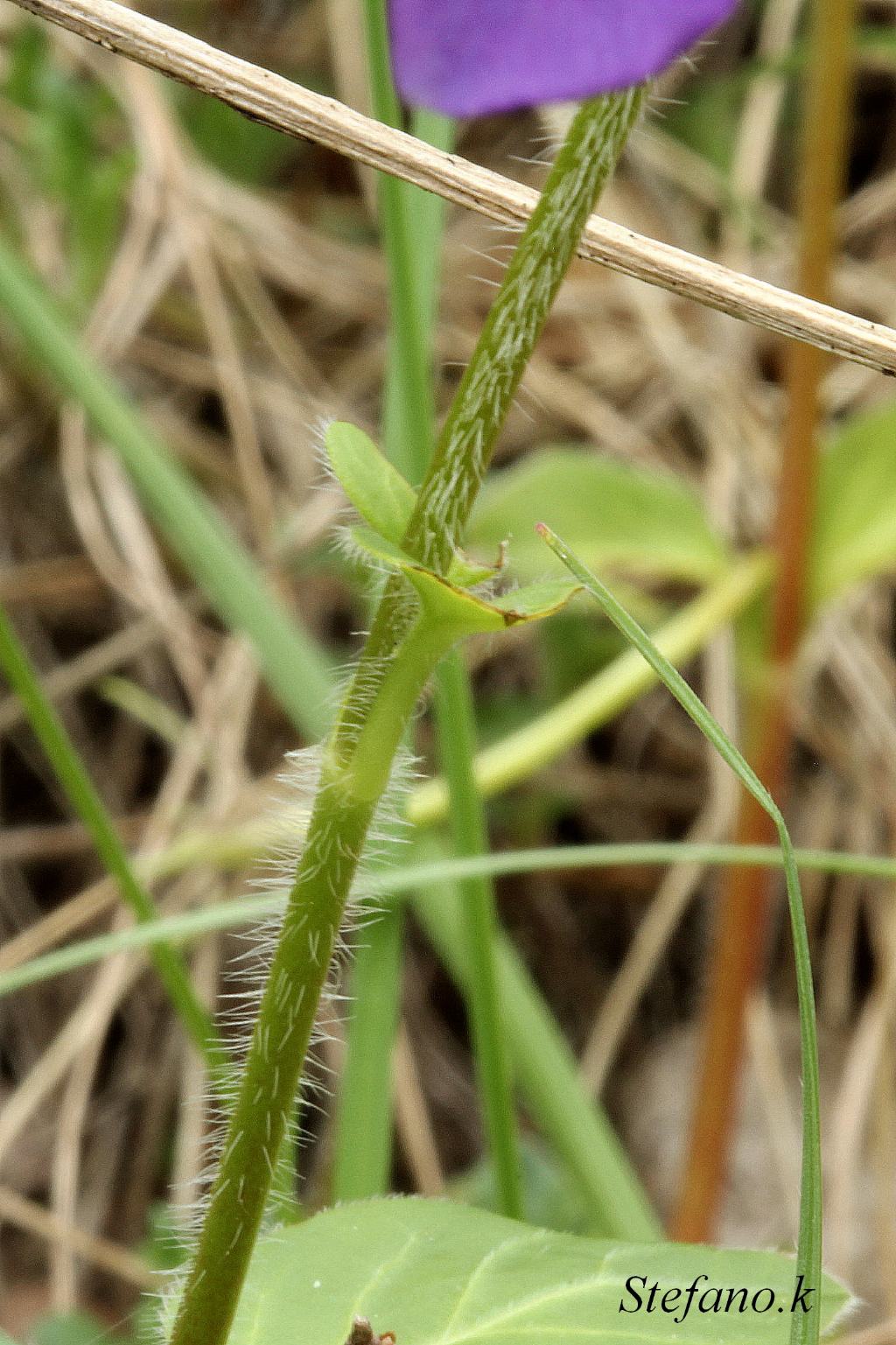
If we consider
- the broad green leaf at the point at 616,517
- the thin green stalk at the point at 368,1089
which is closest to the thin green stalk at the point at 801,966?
the thin green stalk at the point at 368,1089

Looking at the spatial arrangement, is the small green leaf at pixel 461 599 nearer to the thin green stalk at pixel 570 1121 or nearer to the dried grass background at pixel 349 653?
the thin green stalk at pixel 570 1121

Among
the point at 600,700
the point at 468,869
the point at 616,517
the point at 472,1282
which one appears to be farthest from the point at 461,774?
the point at 616,517

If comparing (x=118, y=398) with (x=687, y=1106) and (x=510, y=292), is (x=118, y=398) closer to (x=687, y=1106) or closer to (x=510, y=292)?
(x=510, y=292)

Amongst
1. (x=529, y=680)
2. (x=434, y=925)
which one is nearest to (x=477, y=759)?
(x=434, y=925)

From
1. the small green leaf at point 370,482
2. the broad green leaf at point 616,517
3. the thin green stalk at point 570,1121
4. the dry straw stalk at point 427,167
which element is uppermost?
the broad green leaf at point 616,517

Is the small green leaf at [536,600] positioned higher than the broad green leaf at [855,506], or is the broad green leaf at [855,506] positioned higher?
the broad green leaf at [855,506]

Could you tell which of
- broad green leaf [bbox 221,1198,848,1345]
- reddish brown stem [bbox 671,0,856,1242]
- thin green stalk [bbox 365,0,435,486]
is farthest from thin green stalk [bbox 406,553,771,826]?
broad green leaf [bbox 221,1198,848,1345]

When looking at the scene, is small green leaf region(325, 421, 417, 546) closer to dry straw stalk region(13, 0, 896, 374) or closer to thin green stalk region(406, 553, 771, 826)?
dry straw stalk region(13, 0, 896, 374)
